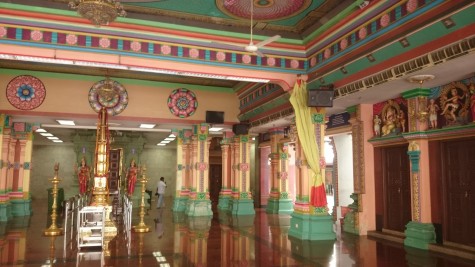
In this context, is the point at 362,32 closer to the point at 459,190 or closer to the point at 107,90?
the point at 459,190

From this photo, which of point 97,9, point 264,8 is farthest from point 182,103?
point 97,9

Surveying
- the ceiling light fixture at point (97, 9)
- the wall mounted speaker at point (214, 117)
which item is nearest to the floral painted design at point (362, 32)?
the ceiling light fixture at point (97, 9)

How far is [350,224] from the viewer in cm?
865

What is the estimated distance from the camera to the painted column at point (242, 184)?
42.4ft

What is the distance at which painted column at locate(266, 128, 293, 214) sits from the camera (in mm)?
13141

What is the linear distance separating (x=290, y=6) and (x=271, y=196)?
827 cm

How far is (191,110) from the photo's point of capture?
1204 centimetres

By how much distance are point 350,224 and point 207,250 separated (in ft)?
11.7

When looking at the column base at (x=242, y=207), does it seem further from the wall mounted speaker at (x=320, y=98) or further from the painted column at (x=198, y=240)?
the wall mounted speaker at (x=320, y=98)

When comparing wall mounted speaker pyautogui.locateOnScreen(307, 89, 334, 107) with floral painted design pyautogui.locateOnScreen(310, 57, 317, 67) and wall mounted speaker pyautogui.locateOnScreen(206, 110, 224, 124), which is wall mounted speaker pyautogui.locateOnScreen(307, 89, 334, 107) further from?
wall mounted speaker pyautogui.locateOnScreen(206, 110, 224, 124)

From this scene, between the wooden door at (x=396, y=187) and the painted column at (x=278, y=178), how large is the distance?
5.12 m

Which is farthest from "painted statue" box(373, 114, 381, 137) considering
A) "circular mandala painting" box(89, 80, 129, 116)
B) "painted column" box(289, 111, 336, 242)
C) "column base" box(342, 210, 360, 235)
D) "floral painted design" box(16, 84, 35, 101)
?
"floral painted design" box(16, 84, 35, 101)

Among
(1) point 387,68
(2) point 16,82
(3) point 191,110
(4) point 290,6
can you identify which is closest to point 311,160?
(1) point 387,68

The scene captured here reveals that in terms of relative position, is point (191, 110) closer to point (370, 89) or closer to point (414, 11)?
point (370, 89)
